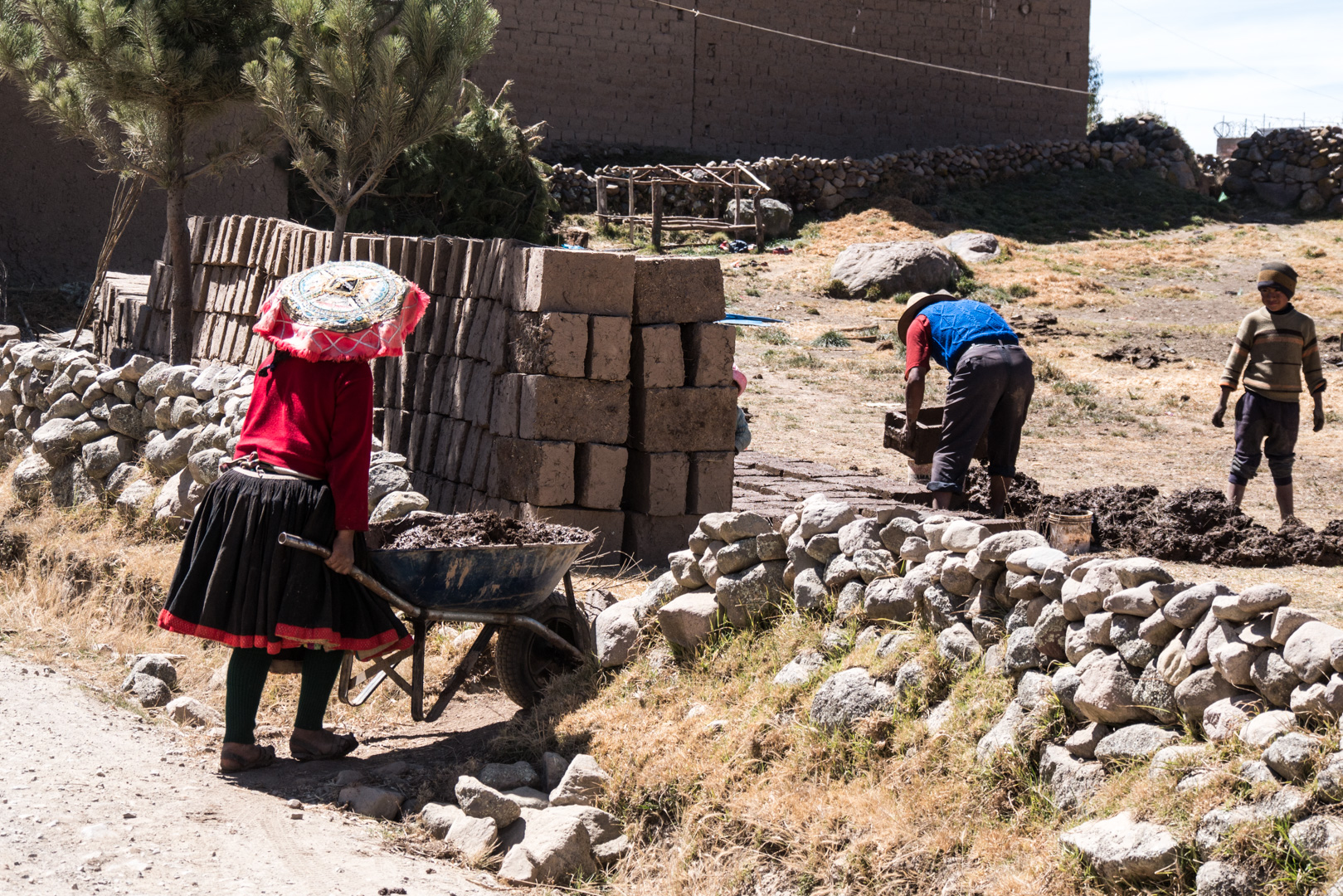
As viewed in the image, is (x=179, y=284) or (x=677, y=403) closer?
(x=677, y=403)

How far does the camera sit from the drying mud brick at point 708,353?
7297 millimetres

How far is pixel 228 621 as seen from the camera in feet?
14.8

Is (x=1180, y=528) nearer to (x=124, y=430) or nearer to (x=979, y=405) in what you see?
(x=979, y=405)

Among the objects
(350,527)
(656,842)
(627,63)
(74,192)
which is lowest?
(656,842)

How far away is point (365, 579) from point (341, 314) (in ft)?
3.00

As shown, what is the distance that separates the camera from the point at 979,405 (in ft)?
22.6

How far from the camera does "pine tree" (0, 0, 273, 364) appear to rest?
9945 mm

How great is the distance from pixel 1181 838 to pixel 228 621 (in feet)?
10.1

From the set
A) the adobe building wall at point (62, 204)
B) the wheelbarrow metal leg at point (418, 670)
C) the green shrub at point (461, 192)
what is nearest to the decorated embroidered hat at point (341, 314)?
the wheelbarrow metal leg at point (418, 670)

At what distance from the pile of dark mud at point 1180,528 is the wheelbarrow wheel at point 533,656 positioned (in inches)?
135

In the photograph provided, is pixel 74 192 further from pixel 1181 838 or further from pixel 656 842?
pixel 1181 838

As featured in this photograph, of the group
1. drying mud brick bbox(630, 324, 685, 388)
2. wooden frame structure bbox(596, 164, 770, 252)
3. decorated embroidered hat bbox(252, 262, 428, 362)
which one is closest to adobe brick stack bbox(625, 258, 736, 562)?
drying mud brick bbox(630, 324, 685, 388)

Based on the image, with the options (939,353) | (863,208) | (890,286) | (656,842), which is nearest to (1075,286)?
(890,286)

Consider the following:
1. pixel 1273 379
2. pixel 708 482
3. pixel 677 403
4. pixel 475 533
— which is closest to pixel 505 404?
pixel 677 403
